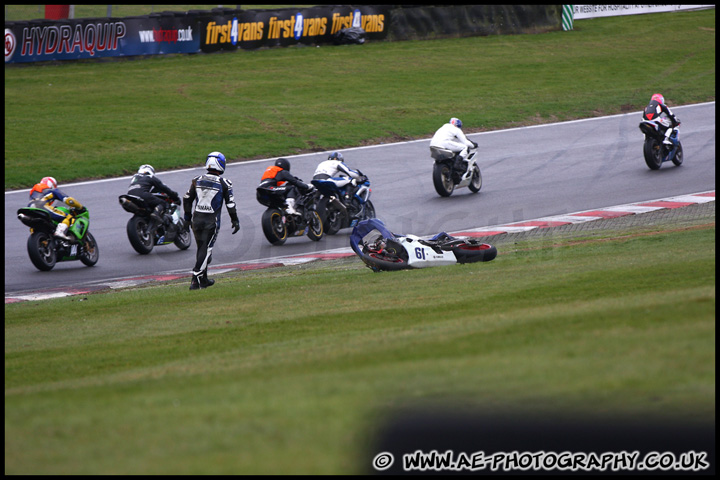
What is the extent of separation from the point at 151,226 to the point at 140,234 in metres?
0.29

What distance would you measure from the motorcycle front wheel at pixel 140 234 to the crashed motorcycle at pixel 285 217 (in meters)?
2.17

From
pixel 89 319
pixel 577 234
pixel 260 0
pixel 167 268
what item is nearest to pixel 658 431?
pixel 89 319

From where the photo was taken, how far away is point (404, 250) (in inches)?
478

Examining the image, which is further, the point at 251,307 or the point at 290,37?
the point at 290,37

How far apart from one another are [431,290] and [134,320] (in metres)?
3.40

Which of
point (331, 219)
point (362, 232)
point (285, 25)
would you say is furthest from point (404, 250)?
point (285, 25)

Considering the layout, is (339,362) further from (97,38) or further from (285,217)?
(97,38)

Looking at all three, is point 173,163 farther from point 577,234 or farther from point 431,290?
point 431,290

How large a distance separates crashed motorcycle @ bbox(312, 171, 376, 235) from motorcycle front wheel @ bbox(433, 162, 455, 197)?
277cm

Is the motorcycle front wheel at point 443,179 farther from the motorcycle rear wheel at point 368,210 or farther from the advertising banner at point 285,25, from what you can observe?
the advertising banner at point 285,25

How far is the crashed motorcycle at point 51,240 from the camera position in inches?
610

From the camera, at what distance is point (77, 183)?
22.6 metres

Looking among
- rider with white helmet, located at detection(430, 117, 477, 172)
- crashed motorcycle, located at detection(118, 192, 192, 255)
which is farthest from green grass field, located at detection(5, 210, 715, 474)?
rider with white helmet, located at detection(430, 117, 477, 172)

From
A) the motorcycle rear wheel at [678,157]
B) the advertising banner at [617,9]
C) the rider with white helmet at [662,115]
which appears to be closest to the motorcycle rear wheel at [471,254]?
the rider with white helmet at [662,115]
